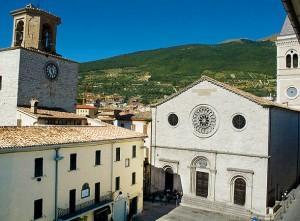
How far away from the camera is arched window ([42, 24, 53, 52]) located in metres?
31.5

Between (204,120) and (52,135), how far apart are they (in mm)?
15333

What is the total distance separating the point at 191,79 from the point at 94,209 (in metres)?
120

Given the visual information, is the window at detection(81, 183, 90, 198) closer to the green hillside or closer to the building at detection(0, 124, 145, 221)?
the building at detection(0, 124, 145, 221)

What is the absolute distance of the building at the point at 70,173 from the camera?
1700 cm

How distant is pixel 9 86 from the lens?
93.4ft

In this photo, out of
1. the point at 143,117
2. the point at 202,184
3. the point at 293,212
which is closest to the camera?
the point at 293,212

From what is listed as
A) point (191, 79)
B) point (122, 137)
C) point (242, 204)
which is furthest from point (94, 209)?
point (191, 79)

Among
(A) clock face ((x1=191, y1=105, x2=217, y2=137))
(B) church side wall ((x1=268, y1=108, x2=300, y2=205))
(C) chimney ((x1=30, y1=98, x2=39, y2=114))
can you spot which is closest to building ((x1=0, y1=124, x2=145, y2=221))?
(C) chimney ((x1=30, y1=98, x2=39, y2=114))

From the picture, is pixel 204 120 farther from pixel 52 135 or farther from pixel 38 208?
pixel 38 208

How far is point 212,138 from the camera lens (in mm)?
30953

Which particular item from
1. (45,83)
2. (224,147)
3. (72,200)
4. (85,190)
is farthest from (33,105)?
(224,147)

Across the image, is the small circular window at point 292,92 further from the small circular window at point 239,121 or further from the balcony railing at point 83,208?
the balcony railing at point 83,208

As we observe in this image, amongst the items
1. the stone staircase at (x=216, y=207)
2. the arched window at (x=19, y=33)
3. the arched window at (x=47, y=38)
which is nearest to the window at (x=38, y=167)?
the arched window at (x=19, y=33)

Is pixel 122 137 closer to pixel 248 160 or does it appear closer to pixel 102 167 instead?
pixel 102 167
